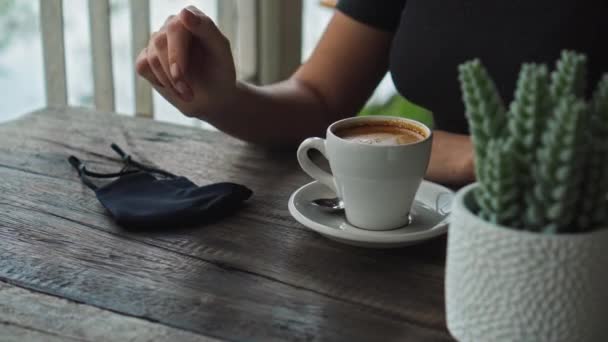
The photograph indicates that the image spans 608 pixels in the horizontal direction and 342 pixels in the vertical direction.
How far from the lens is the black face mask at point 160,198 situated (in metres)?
0.92

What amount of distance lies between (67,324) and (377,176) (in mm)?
350

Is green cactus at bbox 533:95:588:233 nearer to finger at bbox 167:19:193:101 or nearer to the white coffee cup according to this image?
the white coffee cup

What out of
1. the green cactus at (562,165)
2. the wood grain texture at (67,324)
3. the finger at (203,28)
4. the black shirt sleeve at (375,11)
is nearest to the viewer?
the green cactus at (562,165)

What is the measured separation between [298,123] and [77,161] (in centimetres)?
38

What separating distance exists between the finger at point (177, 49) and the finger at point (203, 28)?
0.4 inches

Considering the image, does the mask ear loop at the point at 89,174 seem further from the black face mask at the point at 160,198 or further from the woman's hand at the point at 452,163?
the woman's hand at the point at 452,163

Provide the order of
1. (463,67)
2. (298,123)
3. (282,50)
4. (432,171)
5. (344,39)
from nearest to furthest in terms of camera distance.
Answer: (463,67), (432,171), (298,123), (344,39), (282,50)

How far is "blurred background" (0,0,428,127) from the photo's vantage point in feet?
8.52

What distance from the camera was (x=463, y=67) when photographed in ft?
1.83

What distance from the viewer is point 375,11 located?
142 centimetres

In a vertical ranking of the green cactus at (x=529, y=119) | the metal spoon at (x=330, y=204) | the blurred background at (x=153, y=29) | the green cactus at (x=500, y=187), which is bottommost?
the blurred background at (x=153, y=29)

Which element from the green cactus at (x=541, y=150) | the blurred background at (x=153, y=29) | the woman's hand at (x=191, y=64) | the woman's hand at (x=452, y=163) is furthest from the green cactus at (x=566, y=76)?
the blurred background at (x=153, y=29)

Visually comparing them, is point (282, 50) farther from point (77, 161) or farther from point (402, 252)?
point (402, 252)

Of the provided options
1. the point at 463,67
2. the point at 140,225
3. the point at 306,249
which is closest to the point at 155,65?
the point at 140,225
